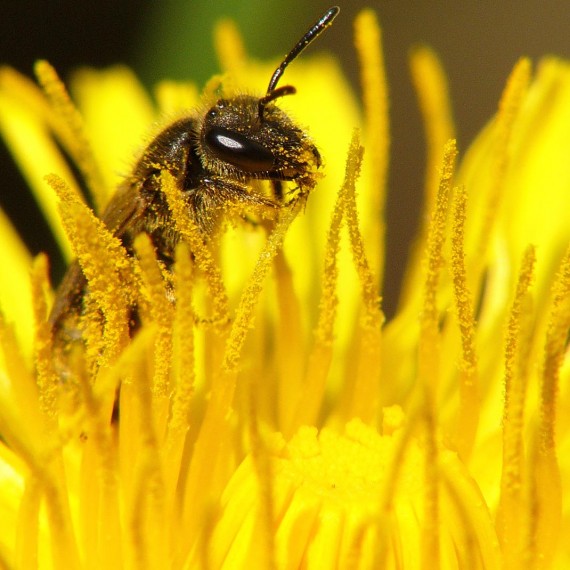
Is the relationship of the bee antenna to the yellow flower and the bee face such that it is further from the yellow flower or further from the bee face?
the yellow flower

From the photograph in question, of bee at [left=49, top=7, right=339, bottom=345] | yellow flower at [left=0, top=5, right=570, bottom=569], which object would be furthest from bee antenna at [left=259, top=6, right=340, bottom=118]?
yellow flower at [left=0, top=5, right=570, bottom=569]

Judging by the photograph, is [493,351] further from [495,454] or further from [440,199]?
[440,199]

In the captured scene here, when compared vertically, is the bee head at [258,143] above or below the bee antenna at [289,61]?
below

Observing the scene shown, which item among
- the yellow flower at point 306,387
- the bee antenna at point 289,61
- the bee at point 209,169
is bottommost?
the yellow flower at point 306,387

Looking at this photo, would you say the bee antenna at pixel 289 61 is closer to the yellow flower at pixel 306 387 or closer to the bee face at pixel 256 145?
the bee face at pixel 256 145

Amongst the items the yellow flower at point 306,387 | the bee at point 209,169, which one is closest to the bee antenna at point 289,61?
the bee at point 209,169

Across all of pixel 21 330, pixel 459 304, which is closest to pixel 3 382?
pixel 21 330

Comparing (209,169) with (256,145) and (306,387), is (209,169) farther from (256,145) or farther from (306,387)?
(306,387)
